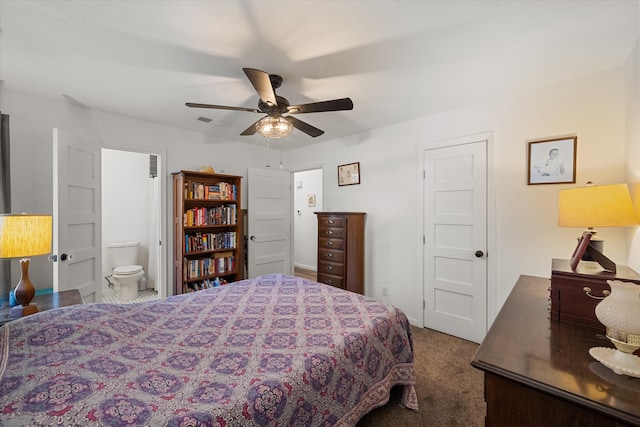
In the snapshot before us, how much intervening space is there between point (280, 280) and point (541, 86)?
115 inches

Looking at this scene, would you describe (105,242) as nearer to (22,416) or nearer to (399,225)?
(22,416)

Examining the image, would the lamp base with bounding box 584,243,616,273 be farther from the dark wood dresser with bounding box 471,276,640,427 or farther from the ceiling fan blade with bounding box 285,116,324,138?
the ceiling fan blade with bounding box 285,116,324,138

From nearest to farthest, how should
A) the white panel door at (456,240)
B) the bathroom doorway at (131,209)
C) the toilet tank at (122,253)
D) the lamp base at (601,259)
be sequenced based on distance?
the lamp base at (601,259) → the white panel door at (456,240) → the toilet tank at (122,253) → the bathroom doorway at (131,209)

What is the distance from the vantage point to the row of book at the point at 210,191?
3.40 meters

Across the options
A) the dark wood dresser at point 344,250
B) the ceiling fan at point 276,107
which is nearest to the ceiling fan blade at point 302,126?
the ceiling fan at point 276,107

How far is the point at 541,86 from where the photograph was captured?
2305 mm

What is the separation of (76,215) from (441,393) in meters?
3.42

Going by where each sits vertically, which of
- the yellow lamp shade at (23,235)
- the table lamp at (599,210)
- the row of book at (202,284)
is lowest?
the row of book at (202,284)

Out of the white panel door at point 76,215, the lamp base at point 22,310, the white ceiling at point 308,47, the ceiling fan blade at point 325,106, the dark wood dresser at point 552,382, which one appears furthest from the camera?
the white panel door at point 76,215

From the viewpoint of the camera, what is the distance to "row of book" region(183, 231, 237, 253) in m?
3.37

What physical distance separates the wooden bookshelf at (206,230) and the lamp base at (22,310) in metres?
1.66

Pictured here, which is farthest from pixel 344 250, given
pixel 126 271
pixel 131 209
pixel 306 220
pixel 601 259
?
pixel 131 209

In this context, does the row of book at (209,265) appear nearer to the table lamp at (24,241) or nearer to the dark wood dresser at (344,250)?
the dark wood dresser at (344,250)

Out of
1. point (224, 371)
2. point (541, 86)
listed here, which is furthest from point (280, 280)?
point (541, 86)
